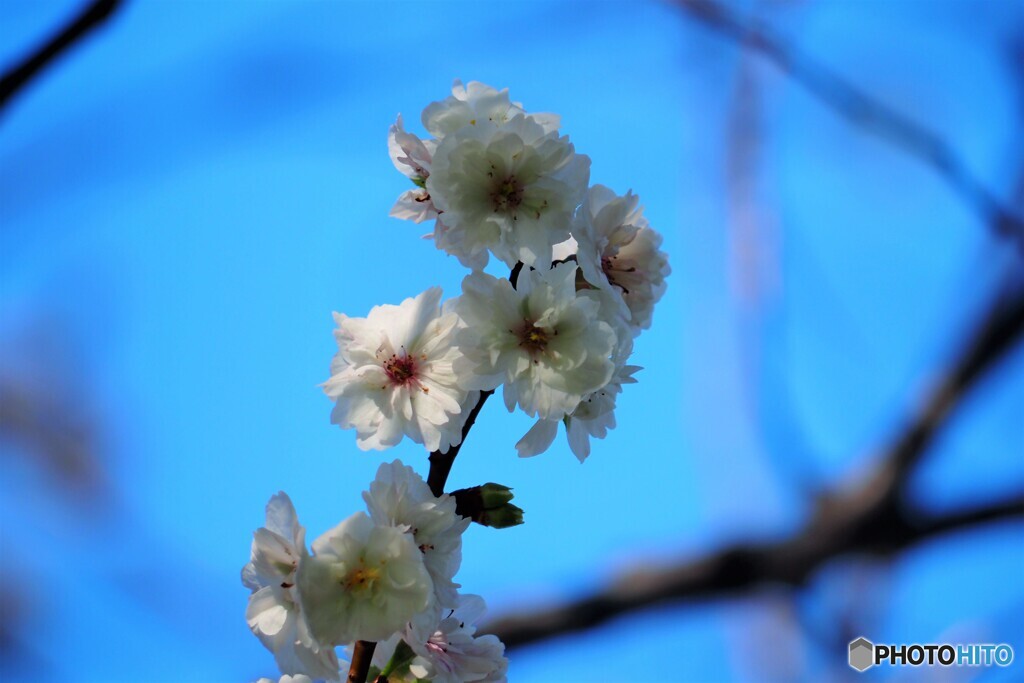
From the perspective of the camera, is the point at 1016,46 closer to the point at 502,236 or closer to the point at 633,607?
the point at 633,607

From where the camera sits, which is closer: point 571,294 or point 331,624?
point 331,624

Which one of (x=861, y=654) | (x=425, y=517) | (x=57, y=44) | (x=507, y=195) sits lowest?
(x=425, y=517)

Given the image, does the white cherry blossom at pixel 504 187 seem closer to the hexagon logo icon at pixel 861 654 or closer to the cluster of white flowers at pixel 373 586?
the cluster of white flowers at pixel 373 586

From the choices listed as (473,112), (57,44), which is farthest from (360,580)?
(57,44)

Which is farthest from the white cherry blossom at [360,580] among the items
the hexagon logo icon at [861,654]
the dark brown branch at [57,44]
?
the hexagon logo icon at [861,654]

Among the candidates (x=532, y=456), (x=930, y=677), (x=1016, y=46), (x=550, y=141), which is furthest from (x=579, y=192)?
(x=1016, y=46)

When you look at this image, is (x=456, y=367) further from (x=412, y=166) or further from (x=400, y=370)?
(x=412, y=166)
